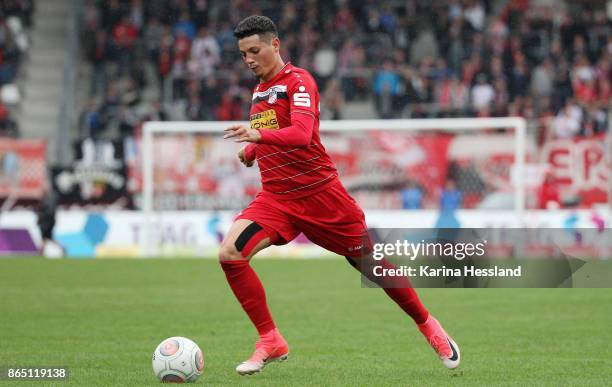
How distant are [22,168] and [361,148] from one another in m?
6.88

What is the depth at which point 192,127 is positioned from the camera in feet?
77.3

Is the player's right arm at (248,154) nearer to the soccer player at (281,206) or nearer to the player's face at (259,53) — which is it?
the soccer player at (281,206)

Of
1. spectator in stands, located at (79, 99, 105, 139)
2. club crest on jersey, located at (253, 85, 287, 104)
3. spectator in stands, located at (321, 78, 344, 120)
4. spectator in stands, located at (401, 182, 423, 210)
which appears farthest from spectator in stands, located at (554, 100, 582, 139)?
club crest on jersey, located at (253, 85, 287, 104)

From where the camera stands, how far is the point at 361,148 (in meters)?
23.0

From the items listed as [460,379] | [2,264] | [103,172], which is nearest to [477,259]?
[460,379]

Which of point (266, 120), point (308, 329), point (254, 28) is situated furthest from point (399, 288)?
point (308, 329)

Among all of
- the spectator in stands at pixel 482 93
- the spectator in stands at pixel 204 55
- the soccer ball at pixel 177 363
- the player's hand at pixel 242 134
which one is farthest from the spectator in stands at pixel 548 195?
the player's hand at pixel 242 134

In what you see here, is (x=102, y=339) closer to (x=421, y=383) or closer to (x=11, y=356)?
(x=11, y=356)

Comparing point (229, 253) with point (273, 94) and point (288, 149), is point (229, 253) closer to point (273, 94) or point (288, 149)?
point (288, 149)

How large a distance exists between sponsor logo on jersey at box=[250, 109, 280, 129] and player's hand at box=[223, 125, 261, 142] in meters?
0.66

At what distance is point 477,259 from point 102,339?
11.1 ft

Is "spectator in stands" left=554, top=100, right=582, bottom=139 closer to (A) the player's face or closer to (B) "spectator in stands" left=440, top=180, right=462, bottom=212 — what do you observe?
(B) "spectator in stands" left=440, top=180, right=462, bottom=212

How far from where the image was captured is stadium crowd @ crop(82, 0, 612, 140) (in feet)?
85.8

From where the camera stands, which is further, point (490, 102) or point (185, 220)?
point (490, 102)
